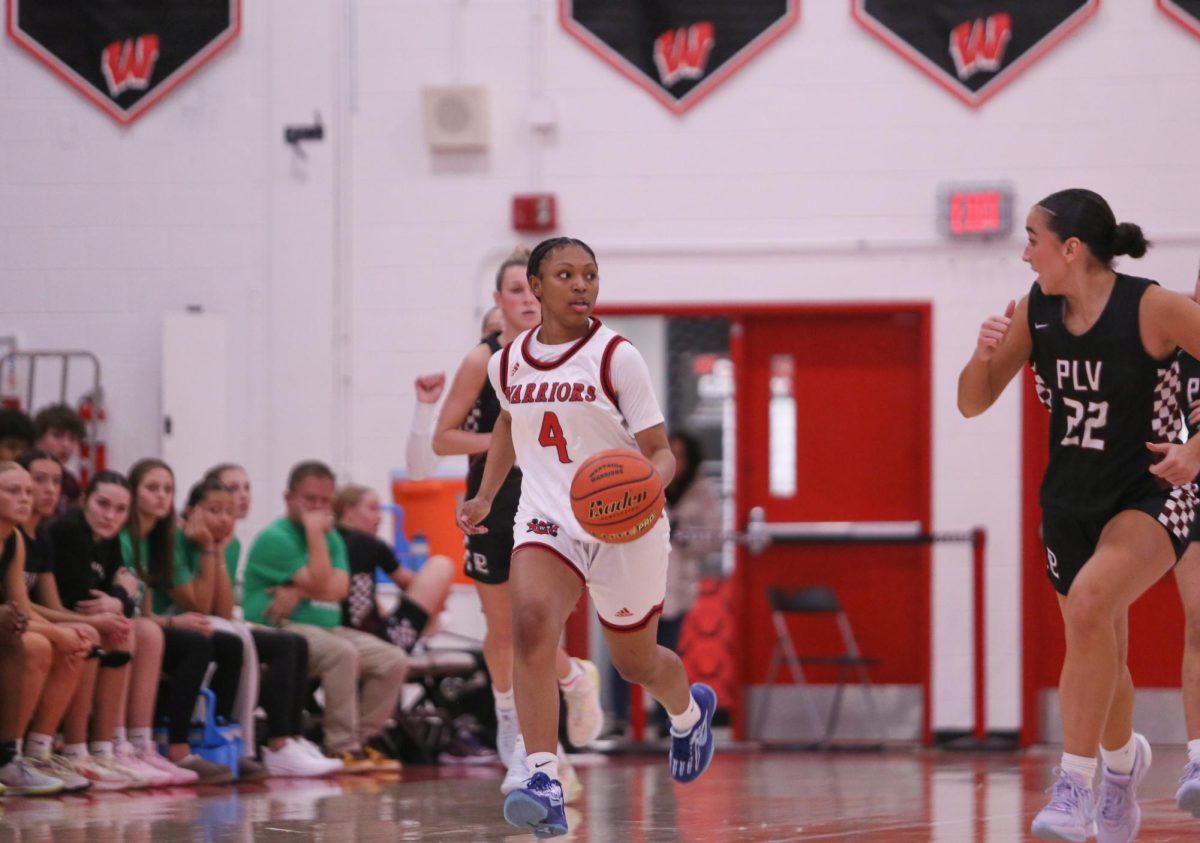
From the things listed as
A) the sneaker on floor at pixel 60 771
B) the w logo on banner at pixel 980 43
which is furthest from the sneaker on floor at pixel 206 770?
the w logo on banner at pixel 980 43

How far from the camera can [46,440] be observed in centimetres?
855

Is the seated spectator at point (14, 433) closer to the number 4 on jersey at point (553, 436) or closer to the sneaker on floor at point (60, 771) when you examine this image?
the sneaker on floor at point (60, 771)

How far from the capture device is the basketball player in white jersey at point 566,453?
A: 181 inches

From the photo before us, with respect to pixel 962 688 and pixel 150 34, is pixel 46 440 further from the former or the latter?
pixel 962 688

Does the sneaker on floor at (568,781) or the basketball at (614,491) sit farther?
the sneaker on floor at (568,781)

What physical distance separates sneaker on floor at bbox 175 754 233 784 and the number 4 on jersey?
3173mm

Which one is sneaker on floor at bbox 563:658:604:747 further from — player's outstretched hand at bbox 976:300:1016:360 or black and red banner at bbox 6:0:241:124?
black and red banner at bbox 6:0:241:124

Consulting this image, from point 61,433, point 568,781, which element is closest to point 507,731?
point 568,781

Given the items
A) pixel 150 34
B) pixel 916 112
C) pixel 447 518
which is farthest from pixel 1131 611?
pixel 150 34

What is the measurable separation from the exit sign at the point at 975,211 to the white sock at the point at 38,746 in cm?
587

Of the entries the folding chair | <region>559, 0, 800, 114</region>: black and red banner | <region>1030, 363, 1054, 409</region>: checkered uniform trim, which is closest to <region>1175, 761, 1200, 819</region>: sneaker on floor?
<region>1030, 363, 1054, 409</region>: checkered uniform trim

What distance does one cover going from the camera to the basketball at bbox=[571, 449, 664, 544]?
14.6ft

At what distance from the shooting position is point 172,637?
7.29 meters

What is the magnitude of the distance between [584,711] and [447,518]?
3.55 m
